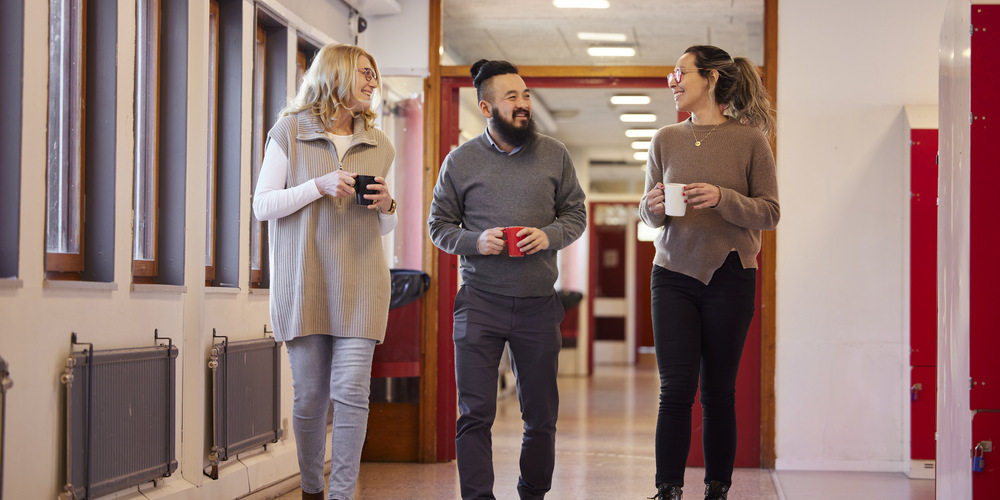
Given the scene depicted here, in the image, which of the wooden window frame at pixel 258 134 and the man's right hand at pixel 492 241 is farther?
the wooden window frame at pixel 258 134

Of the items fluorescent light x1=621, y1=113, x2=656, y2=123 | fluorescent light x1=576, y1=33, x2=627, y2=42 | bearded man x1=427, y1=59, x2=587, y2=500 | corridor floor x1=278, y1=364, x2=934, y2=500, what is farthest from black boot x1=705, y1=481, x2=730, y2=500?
fluorescent light x1=621, y1=113, x2=656, y2=123

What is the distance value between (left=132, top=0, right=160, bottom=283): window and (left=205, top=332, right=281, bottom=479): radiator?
0.44m

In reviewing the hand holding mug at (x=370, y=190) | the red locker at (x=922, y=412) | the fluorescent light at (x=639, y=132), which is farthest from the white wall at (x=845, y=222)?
the fluorescent light at (x=639, y=132)

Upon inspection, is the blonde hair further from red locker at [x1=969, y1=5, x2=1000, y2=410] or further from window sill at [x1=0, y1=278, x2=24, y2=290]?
red locker at [x1=969, y1=5, x2=1000, y2=410]

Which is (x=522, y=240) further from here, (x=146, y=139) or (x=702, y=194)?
(x=146, y=139)

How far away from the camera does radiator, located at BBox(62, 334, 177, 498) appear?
107 inches

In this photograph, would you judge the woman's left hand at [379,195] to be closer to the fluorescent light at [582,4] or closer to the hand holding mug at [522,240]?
the hand holding mug at [522,240]

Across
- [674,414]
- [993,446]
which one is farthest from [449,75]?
[993,446]

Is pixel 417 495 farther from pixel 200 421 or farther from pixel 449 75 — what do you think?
pixel 449 75

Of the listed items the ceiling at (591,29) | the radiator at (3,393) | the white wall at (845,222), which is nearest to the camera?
the radiator at (3,393)

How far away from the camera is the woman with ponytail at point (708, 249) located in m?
2.80

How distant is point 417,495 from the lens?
3.84m

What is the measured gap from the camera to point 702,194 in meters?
2.68

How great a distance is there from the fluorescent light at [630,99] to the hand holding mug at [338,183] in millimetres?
5881
